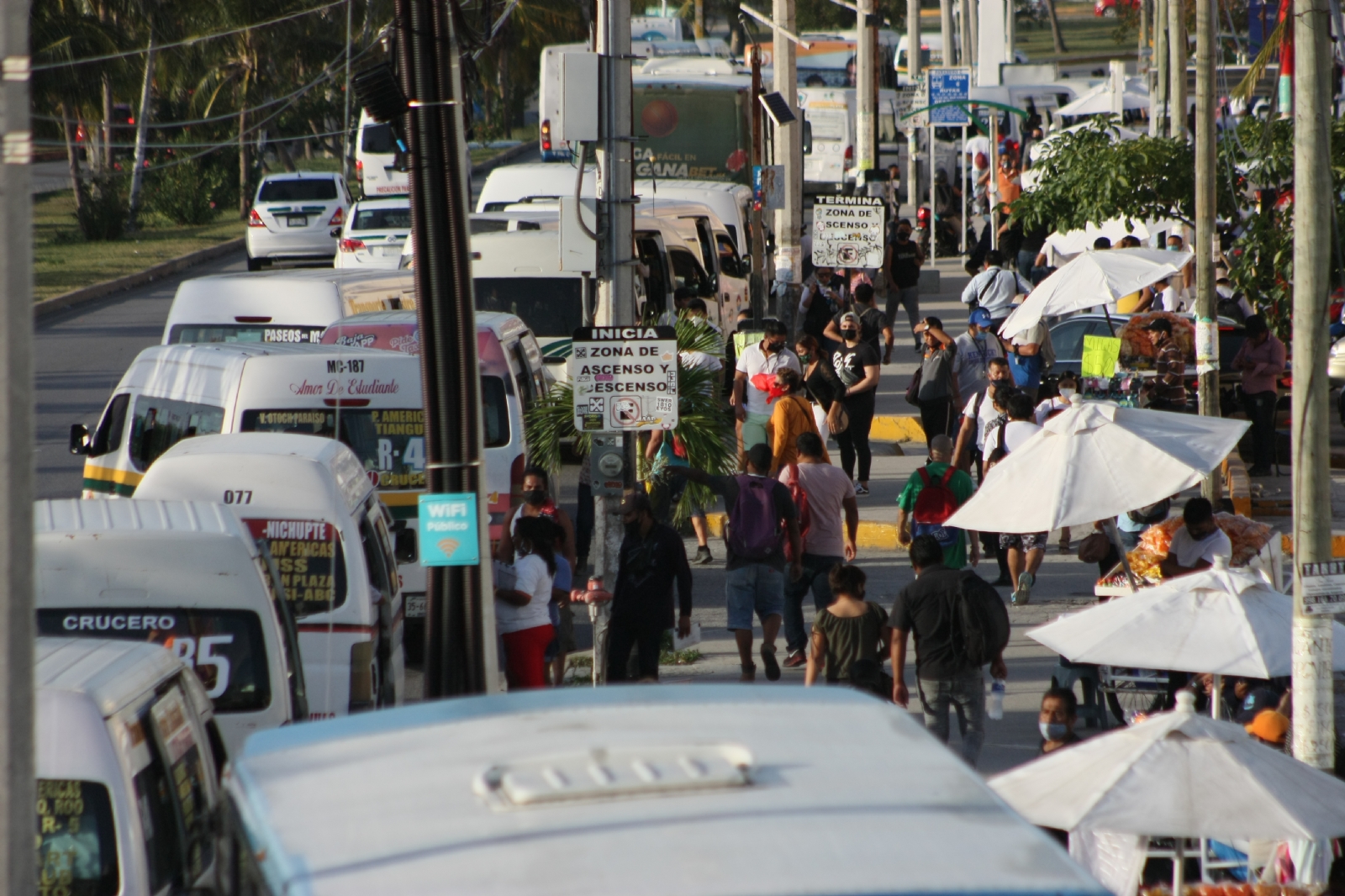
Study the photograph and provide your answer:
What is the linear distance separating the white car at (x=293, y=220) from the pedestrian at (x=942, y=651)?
26.1 m

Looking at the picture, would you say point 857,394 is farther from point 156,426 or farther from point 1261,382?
point 156,426

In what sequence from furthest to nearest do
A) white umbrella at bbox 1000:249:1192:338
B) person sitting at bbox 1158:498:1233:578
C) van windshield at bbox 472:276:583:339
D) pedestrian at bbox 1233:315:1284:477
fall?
van windshield at bbox 472:276:583:339, pedestrian at bbox 1233:315:1284:477, white umbrella at bbox 1000:249:1192:338, person sitting at bbox 1158:498:1233:578

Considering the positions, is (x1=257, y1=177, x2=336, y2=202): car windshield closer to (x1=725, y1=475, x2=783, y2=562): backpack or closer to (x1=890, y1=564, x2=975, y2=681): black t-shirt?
(x1=725, y1=475, x2=783, y2=562): backpack

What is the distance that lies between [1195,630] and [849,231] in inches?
515

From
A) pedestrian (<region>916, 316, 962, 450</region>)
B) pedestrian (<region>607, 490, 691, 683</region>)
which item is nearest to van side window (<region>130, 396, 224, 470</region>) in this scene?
pedestrian (<region>607, 490, 691, 683</region>)

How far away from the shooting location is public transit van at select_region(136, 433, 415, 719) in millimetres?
8828

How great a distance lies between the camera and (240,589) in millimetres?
7422

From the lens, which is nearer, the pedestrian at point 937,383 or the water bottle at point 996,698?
the water bottle at point 996,698

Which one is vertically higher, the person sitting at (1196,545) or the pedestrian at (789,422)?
the pedestrian at (789,422)

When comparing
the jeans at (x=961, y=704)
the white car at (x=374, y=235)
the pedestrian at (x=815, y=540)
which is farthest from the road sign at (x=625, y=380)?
the white car at (x=374, y=235)

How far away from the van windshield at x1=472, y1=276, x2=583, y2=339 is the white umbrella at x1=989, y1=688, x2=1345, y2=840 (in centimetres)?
1161

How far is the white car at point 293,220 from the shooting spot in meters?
33.2

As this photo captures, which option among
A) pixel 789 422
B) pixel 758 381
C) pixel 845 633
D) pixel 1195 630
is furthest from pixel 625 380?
pixel 758 381

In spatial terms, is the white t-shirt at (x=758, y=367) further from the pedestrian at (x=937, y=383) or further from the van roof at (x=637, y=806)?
the van roof at (x=637, y=806)
